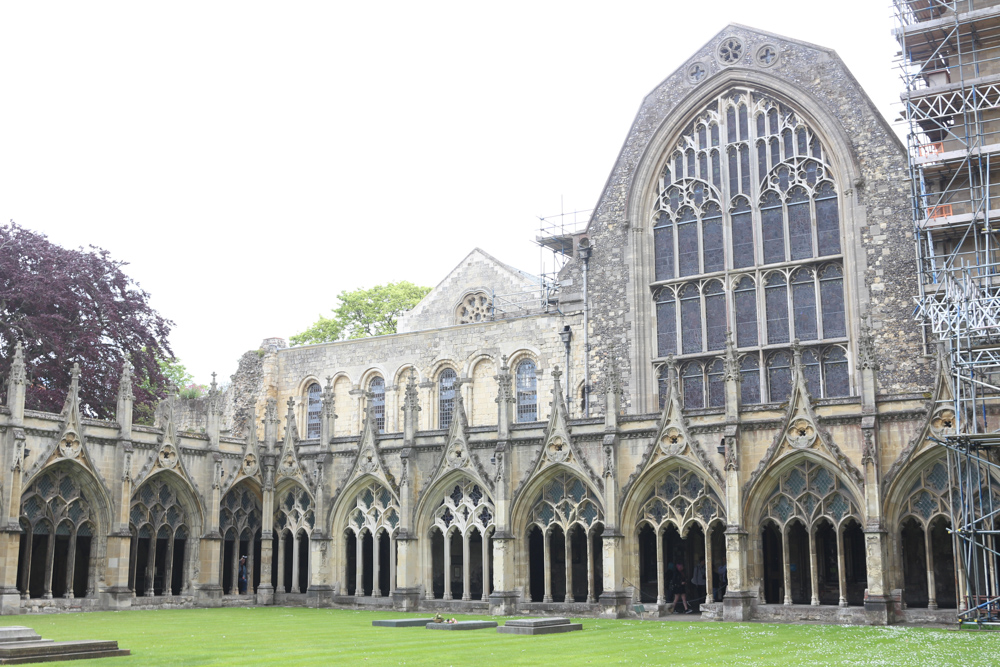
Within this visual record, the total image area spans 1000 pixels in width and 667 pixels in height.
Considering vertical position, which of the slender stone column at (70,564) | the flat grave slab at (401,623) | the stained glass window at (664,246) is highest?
the stained glass window at (664,246)

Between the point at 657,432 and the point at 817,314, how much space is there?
6143 mm

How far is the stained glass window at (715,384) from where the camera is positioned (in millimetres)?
29562

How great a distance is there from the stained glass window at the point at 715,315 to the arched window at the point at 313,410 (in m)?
15.6

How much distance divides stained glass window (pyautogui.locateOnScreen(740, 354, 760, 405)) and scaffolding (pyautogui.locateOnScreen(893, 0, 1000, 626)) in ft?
15.4

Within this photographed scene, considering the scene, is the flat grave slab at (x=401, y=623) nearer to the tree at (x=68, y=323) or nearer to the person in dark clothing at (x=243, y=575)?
the person in dark clothing at (x=243, y=575)

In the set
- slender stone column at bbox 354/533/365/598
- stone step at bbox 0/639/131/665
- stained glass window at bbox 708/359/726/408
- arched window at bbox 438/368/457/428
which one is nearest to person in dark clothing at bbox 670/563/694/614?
stained glass window at bbox 708/359/726/408

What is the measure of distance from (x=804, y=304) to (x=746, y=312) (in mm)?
1593

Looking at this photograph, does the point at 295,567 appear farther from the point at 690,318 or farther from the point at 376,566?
the point at 690,318

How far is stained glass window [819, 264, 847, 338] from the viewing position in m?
28.1

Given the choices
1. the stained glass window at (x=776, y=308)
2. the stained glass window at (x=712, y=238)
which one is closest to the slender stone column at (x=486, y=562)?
the stained glass window at (x=776, y=308)

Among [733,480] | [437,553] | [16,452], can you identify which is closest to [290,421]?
[437,553]

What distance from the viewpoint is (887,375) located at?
2656cm

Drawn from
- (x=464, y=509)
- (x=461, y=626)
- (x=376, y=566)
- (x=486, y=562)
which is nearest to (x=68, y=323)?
(x=376, y=566)

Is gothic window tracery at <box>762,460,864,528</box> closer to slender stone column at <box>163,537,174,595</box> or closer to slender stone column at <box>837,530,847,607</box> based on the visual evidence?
slender stone column at <box>837,530,847,607</box>
